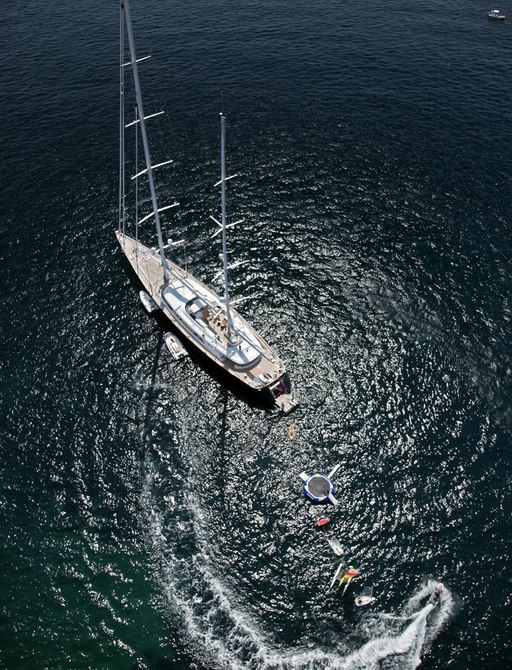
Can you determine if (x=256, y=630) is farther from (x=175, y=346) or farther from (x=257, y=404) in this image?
(x=175, y=346)

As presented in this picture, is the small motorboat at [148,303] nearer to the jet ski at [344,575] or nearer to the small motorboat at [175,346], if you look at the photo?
the small motorboat at [175,346]

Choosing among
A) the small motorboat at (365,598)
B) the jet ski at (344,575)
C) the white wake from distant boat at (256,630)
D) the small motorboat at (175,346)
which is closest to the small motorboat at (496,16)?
the small motorboat at (175,346)

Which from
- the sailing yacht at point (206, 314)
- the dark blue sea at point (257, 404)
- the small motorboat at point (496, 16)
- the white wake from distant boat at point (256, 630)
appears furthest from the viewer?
the small motorboat at point (496, 16)

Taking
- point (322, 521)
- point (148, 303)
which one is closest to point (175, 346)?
point (148, 303)

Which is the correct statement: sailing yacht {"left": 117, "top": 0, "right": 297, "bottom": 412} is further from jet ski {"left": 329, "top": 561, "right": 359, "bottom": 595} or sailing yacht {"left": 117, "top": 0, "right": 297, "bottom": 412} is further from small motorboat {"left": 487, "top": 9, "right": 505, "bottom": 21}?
small motorboat {"left": 487, "top": 9, "right": 505, "bottom": 21}

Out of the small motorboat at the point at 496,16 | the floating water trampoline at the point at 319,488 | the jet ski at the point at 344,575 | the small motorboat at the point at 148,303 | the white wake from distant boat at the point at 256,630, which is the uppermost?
the small motorboat at the point at 496,16

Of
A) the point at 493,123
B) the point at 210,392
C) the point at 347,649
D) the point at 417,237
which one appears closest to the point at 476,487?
the point at 347,649
